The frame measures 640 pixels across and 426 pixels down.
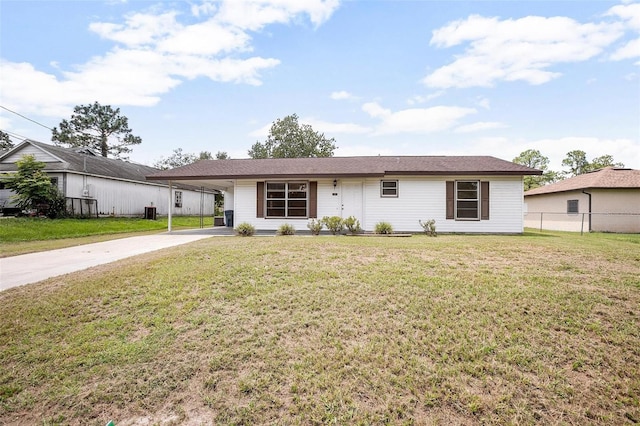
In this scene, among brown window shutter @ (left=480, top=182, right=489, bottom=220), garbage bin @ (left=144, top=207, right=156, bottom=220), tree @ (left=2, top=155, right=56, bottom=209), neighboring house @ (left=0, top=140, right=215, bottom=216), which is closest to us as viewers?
brown window shutter @ (left=480, top=182, right=489, bottom=220)

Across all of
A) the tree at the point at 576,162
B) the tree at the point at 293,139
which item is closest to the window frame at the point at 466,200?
the tree at the point at 293,139

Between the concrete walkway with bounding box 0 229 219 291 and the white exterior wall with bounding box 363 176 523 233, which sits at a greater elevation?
the white exterior wall with bounding box 363 176 523 233

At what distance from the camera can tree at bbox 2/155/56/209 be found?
15.4 m

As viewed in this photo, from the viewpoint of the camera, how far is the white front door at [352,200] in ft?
42.3

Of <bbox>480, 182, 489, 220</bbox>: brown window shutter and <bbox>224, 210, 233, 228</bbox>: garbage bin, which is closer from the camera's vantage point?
<bbox>480, 182, 489, 220</bbox>: brown window shutter

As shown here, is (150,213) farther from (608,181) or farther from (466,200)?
(608,181)

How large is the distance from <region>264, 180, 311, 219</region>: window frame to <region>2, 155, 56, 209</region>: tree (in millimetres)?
12373

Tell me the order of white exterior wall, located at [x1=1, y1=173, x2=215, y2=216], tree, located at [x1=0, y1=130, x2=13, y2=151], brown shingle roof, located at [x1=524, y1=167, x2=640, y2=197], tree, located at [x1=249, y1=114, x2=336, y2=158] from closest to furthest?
brown shingle roof, located at [x1=524, y1=167, x2=640, y2=197], white exterior wall, located at [x1=1, y1=173, x2=215, y2=216], tree, located at [x1=0, y1=130, x2=13, y2=151], tree, located at [x1=249, y1=114, x2=336, y2=158]

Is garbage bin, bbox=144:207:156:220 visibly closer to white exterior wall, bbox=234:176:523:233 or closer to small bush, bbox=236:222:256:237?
white exterior wall, bbox=234:176:523:233

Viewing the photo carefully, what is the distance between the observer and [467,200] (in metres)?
12.6

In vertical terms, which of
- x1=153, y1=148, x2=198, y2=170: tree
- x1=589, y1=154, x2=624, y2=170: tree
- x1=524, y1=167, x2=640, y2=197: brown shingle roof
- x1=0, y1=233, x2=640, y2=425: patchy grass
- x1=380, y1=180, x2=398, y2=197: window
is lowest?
x1=0, y1=233, x2=640, y2=425: patchy grass

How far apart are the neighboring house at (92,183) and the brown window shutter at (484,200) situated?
14.5 meters

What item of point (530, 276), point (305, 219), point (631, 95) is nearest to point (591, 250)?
point (530, 276)

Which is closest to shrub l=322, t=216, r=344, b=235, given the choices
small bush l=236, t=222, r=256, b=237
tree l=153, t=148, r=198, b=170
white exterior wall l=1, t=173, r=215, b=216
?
small bush l=236, t=222, r=256, b=237
